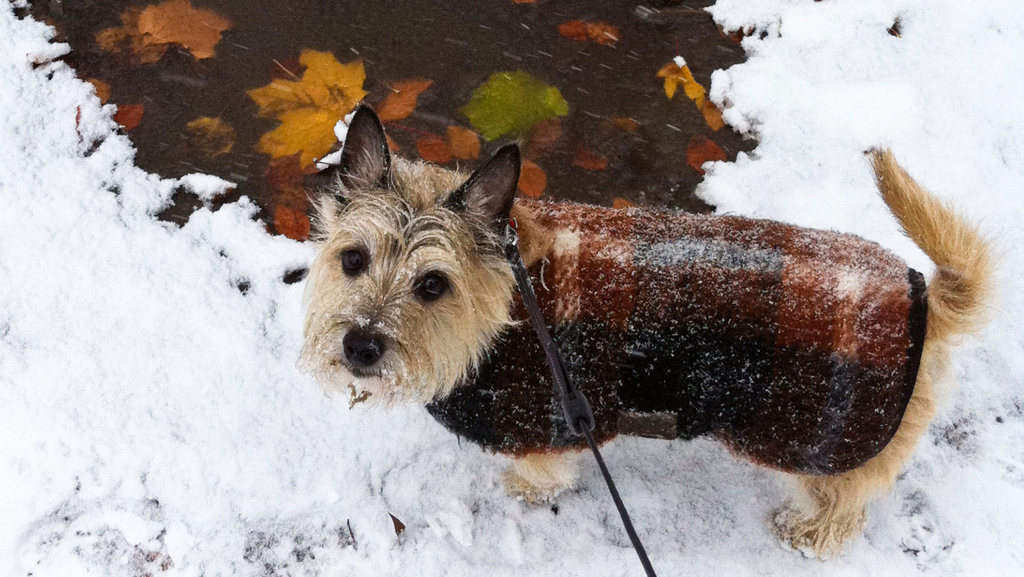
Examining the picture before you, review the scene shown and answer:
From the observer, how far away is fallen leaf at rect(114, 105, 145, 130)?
3.84m

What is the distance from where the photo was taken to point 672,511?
3.13 m

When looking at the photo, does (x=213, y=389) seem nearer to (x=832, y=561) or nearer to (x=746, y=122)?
(x=832, y=561)

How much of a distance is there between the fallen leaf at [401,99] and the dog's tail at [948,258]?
281cm

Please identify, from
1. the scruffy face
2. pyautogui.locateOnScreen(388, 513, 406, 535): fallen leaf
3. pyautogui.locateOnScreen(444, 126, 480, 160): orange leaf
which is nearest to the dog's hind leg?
the scruffy face

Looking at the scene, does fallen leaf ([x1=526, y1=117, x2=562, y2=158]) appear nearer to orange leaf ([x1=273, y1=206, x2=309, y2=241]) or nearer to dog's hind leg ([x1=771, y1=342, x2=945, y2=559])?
orange leaf ([x1=273, y1=206, x2=309, y2=241])

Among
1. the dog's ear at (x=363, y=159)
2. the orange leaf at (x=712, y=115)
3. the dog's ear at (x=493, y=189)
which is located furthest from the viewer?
the orange leaf at (x=712, y=115)

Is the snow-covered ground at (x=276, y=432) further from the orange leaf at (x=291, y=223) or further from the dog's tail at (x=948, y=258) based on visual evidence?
the dog's tail at (x=948, y=258)

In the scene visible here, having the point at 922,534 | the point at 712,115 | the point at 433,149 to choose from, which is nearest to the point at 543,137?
the point at 433,149

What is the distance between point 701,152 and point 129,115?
3.57 meters

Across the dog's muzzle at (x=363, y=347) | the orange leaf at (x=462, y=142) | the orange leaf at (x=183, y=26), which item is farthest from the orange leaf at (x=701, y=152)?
the orange leaf at (x=183, y=26)

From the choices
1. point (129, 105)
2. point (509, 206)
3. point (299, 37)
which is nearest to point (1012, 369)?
point (509, 206)

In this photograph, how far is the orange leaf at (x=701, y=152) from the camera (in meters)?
3.93

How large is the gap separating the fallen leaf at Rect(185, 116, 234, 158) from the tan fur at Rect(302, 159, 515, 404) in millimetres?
1975

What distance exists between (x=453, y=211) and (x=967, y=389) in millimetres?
2993
